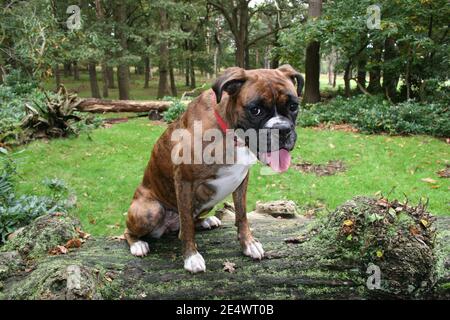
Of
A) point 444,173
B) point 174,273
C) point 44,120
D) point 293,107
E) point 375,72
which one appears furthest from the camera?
point 375,72

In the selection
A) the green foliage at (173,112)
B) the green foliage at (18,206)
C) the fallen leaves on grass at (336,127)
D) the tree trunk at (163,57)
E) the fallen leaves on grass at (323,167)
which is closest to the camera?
the green foliage at (18,206)

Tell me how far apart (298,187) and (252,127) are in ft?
17.3

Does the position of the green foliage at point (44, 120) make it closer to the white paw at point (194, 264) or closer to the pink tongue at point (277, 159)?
the white paw at point (194, 264)

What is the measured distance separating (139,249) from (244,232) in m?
0.82

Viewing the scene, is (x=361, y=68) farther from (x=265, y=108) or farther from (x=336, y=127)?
(x=265, y=108)

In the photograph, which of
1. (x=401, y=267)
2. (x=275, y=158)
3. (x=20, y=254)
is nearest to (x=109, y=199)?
(x=20, y=254)

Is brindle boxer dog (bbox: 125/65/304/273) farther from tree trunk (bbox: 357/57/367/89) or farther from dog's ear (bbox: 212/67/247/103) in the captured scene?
tree trunk (bbox: 357/57/367/89)

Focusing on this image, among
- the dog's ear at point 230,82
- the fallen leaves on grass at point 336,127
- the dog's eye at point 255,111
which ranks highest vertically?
the dog's ear at point 230,82

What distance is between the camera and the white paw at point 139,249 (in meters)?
3.05

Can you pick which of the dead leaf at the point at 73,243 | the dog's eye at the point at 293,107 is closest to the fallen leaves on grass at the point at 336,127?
the dog's eye at the point at 293,107

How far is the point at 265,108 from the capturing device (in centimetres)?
253

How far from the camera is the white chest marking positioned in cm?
284

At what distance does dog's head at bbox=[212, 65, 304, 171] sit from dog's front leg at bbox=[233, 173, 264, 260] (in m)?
0.68

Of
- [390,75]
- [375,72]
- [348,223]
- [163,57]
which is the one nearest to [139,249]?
[348,223]
